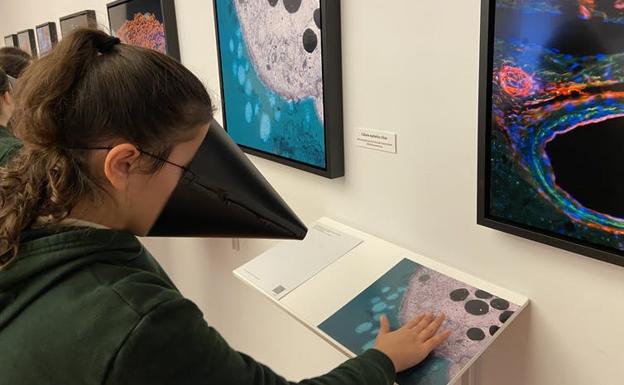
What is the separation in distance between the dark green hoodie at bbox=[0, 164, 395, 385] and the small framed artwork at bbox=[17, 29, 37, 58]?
3818 mm

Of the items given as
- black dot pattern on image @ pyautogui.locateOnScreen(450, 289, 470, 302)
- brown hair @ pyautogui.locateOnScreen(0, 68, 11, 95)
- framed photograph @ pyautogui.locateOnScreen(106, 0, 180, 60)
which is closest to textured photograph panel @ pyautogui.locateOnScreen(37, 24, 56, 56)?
framed photograph @ pyautogui.locateOnScreen(106, 0, 180, 60)

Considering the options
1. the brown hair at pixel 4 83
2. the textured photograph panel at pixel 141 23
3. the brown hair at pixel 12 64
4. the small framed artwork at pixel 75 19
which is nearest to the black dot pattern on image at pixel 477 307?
the textured photograph panel at pixel 141 23

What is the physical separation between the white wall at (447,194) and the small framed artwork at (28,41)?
3.42 m

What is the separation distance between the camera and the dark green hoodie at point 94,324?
0.70 metres

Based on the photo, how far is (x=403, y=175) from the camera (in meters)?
1.30

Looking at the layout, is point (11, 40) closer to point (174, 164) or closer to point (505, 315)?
point (174, 164)

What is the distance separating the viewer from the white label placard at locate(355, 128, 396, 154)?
1.31 m

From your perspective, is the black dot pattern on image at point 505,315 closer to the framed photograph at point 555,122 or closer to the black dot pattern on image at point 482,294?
the black dot pattern on image at point 482,294

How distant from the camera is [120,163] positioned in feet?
2.52

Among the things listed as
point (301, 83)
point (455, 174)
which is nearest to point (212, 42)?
point (301, 83)

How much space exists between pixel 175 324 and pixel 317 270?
0.67m

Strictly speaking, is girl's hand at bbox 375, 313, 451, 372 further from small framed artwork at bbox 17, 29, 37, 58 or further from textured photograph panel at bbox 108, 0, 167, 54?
small framed artwork at bbox 17, 29, 37, 58

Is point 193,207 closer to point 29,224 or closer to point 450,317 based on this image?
point 29,224

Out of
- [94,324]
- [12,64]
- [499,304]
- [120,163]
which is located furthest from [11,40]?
[499,304]
